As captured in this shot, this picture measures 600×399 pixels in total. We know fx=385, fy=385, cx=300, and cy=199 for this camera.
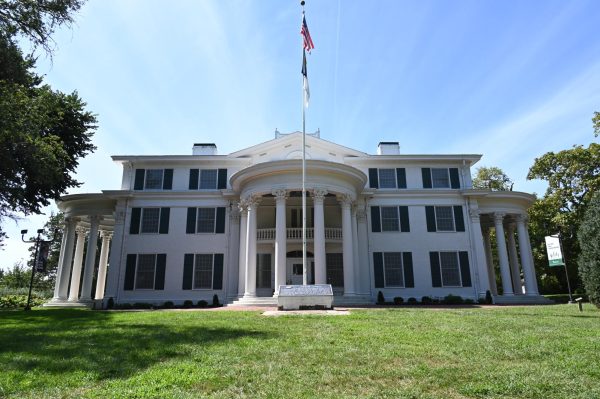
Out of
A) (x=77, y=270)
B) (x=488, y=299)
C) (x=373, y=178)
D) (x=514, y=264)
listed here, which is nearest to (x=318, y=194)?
(x=373, y=178)

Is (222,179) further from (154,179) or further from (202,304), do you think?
(202,304)

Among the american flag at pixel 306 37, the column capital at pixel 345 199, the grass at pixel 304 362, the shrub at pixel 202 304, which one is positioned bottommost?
the grass at pixel 304 362

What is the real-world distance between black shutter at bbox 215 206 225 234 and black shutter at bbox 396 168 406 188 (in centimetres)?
1276

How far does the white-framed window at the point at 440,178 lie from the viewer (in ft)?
92.3

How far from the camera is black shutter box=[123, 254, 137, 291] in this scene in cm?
2562

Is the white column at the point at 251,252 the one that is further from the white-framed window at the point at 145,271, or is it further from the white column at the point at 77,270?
the white column at the point at 77,270

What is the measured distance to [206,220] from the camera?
88.0 feet

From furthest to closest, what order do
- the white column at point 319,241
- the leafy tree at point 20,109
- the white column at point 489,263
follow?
the white column at point 489,263, the white column at point 319,241, the leafy tree at point 20,109

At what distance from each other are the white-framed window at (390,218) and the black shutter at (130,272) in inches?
677

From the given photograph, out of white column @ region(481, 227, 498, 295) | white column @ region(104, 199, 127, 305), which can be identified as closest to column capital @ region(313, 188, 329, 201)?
white column @ region(104, 199, 127, 305)

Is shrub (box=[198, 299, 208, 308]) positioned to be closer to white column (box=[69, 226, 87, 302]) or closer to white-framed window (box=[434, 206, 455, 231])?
white column (box=[69, 226, 87, 302])

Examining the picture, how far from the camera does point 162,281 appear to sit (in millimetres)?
25781

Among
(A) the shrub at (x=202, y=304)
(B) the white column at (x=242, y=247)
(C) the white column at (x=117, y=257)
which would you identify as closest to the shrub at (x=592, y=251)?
(B) the white column at (x=242, y=247)

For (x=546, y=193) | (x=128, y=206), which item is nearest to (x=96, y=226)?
(x=128, y=206)
